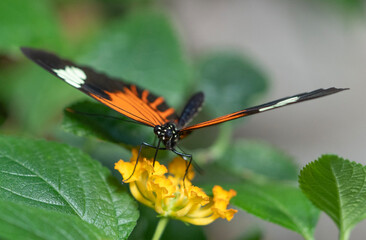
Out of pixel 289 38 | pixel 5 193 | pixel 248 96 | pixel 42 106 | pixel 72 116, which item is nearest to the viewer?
pixel 5 193

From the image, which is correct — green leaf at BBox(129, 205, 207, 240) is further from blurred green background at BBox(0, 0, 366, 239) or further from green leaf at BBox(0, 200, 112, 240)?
green leaf at BBox(0, 200, 112, 240)

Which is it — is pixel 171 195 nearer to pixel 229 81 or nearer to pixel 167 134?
pixel 167 134

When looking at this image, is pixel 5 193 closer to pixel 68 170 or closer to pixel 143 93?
pixel 68 170

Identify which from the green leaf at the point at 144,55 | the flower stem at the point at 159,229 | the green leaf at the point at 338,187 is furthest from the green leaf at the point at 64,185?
the green leaf at the point at 144,55

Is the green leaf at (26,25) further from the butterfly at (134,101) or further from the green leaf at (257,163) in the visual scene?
the green leaf at (257,163)

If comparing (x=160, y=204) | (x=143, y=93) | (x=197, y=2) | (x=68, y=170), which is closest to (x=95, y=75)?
(x=143, y=93)

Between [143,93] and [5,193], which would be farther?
[143,93]

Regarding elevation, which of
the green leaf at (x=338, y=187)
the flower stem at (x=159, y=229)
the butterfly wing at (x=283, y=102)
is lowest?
the flower stem at (x=159, y=229)
